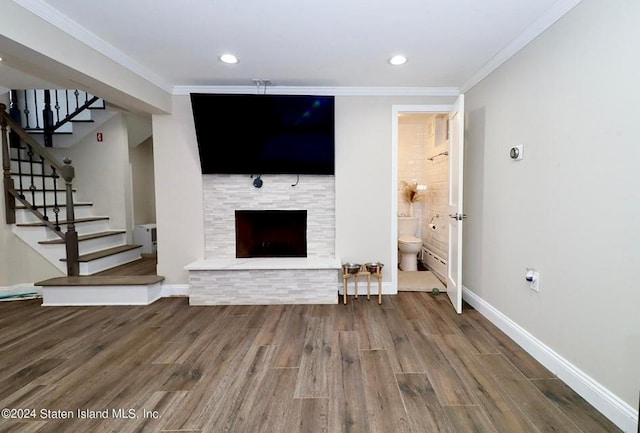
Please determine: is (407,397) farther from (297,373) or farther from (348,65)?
(348,65)

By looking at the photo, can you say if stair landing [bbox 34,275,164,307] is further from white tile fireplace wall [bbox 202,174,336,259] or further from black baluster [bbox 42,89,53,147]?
black baluster [bbox 42,89,53,147]

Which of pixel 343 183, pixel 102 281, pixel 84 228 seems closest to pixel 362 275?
pixel 343 183

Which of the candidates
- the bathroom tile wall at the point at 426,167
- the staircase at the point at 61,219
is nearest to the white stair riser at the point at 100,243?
the staircase at the point at 61,219

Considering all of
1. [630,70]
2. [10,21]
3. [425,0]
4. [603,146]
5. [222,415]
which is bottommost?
[222,415]

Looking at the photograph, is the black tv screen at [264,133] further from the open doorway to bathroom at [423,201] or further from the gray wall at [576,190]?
the gray wall at [576,190]

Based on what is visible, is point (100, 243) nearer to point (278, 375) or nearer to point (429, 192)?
point (278, 375)

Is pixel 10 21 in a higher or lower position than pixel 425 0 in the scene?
lower

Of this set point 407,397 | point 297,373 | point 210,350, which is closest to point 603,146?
point 407,397

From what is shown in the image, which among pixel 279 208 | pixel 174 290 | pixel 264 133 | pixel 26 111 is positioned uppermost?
pixel 26 111

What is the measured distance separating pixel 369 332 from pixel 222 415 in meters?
1.31

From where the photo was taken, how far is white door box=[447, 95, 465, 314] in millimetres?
2660

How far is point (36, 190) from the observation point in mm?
3773

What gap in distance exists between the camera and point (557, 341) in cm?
183

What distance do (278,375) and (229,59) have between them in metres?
2.58
